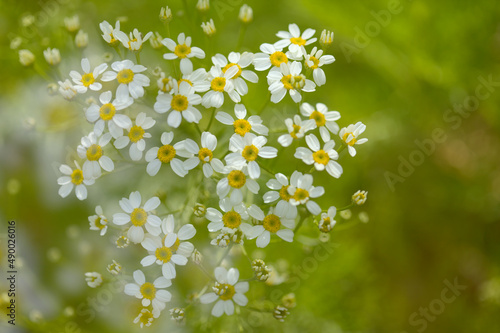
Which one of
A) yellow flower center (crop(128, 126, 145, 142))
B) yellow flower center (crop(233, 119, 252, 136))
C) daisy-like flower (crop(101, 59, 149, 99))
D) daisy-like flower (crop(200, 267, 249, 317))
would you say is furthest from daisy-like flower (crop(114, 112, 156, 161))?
daisy-like flower (crop(200, 267, 249, 317))

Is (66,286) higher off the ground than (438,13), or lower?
lower

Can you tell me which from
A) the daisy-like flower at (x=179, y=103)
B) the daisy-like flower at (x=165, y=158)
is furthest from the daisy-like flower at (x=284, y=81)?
the daisy-like flower at (x=165, y=158)

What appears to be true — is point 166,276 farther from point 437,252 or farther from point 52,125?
point 437,252

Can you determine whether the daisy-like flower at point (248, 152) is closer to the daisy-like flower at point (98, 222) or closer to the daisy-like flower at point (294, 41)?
the daisy-like flower at point (294, 41)

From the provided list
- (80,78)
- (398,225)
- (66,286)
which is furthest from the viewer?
(398,225)

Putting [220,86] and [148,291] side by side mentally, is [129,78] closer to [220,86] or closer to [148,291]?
[220,86]

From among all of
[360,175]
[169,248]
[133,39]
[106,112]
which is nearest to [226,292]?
[169,248]

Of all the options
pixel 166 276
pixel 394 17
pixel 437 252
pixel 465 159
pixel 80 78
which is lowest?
pixel 166 276

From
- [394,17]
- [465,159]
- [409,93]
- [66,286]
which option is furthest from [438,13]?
[66,286]
